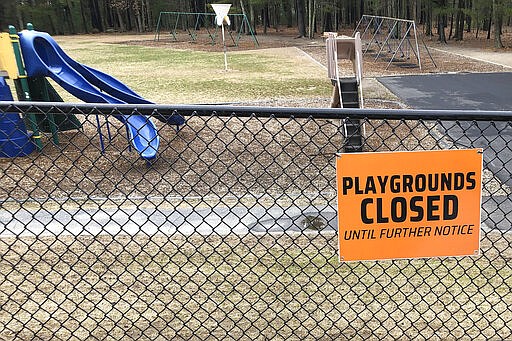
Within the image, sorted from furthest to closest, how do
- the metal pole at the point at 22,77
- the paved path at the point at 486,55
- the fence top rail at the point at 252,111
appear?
the paved path at the point at 486,55, the metal pole at the point at 22,77, the fence top rail at the point at 252,111

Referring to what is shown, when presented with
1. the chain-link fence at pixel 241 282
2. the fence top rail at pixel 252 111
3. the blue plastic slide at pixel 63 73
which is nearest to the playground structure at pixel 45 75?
the blue plastic slide at pixel 63 73

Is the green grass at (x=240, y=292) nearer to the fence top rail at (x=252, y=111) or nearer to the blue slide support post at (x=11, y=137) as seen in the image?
the fence top rail at (x=252, y=111)

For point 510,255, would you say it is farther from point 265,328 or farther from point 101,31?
point 101,31

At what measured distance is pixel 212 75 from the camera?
17.4 meters

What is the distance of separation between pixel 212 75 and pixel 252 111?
615 inches

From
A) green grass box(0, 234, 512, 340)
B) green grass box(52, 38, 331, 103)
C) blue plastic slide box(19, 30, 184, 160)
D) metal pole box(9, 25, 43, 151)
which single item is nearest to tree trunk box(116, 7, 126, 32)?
green grass box(52, 38, 331, 103)

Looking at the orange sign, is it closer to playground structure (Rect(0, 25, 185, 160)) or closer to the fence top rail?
the fence top rail

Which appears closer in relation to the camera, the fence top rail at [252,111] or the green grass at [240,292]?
the fence top rail at [252,111]

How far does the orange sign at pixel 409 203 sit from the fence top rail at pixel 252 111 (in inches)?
6.7

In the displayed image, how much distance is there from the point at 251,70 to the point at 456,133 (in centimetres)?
1097

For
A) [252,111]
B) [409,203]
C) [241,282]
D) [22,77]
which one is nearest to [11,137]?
[22,77]

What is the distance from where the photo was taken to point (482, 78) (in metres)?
15.2

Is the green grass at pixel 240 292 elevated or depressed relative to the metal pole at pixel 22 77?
depressed

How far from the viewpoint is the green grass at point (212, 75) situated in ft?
43.3
